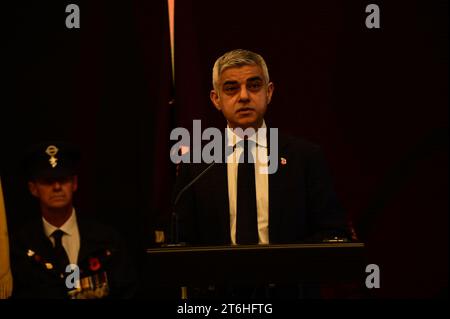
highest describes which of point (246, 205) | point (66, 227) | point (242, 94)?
point (242, 94)

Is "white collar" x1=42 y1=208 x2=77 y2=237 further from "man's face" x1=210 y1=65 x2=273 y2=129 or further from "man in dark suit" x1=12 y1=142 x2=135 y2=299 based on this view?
"man's face" x1=210 y1=65 x2=273 y2=129

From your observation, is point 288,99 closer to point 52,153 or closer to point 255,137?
point 255,137

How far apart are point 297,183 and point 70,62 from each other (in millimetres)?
1579

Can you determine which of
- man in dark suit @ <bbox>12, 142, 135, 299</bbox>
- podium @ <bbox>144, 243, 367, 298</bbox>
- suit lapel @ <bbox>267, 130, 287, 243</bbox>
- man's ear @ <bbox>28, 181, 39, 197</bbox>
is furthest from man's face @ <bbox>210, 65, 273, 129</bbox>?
man's ear @ <bbox>28, 181, 39, 197</bbox>

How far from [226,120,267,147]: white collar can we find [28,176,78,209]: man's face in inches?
38.4

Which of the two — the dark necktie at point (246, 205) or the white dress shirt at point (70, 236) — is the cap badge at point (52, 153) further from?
the dark necktie at point (246, 205)

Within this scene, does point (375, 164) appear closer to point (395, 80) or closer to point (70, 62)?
point (395, 80)

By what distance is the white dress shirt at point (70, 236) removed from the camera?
3055 millimetres

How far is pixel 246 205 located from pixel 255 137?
27cm

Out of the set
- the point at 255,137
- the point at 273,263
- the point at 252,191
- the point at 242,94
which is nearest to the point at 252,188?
the point at 252,191

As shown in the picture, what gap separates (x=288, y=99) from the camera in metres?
3.52

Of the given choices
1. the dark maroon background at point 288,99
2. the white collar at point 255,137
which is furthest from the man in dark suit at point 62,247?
the white collar at point 255,137
